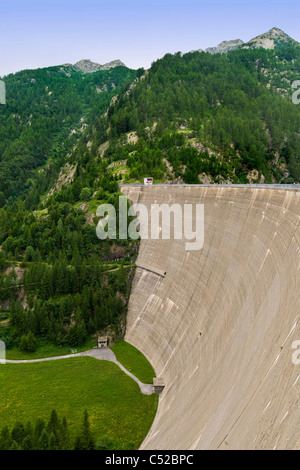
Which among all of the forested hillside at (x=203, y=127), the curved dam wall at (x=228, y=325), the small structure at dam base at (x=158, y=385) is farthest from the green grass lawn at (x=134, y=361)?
the forested hillside at (x=203, y=127)

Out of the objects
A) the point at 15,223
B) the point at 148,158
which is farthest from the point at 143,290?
the point at 148,158

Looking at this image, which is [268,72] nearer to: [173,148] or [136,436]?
[173,148]

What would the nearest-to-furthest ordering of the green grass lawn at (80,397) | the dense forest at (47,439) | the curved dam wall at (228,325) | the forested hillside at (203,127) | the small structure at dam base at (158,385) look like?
the curved dam wall at (228,325)
the dense forest at (47,439)
the green grass lawn at (80,397)
the small structure at dam base at (158,385)
the forested hillside at (203,127)

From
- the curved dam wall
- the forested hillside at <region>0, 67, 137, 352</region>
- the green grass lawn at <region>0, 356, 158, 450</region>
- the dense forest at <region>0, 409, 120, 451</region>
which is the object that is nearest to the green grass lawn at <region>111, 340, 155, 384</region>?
the curved dam wall

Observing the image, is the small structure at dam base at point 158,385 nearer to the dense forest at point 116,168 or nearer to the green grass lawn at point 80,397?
the green grass lawn at point 80,397

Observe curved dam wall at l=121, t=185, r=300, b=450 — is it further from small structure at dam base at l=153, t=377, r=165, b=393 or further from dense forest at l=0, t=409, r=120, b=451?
dense forest at l=0, t=409, r=120, b=451

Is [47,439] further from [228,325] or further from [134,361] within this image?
[134,361]

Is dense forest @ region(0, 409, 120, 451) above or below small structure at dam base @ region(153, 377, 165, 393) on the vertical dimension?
above
